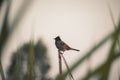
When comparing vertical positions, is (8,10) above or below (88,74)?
above

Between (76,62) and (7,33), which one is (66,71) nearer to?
(76,62)

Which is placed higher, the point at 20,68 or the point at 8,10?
the point at 8,10

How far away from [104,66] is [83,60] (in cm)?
5

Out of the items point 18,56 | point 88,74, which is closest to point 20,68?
point 18,56

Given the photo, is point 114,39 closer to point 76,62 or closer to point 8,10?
point 76,62

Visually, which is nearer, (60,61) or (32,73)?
(32,73)

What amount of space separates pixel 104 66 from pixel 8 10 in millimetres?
214

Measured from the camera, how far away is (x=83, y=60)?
0.78 metres

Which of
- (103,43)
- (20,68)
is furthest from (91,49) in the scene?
(20,68)

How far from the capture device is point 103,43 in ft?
2.56

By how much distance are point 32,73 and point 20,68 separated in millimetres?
55

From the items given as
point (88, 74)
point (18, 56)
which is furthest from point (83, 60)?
point (18, 56)

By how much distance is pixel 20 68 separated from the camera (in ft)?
2.63

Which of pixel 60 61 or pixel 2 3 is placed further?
pixel 60 61
